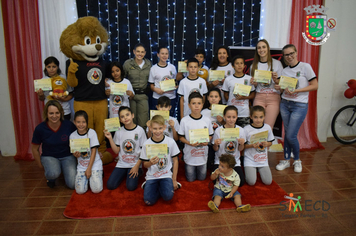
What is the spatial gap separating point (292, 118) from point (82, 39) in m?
2.80

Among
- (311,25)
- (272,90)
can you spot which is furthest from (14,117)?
(311,25)

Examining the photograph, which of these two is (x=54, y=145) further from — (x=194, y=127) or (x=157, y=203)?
(x=194, y=127)

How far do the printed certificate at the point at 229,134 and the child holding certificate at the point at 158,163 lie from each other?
0.55 metres

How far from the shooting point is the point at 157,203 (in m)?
2.72

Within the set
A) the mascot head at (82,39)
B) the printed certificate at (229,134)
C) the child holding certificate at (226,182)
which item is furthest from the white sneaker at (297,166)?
the mascot head at (82,39)

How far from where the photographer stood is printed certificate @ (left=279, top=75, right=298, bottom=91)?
3.30m

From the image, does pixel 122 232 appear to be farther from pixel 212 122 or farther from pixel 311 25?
pixel 311 25

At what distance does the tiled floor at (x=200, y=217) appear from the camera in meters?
2.31

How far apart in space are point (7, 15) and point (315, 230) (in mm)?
4420

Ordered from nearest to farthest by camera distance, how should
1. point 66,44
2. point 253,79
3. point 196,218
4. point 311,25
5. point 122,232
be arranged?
point 122,232
point 196,218
point 66,44
point 253,79
point 311,25

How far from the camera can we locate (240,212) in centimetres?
257

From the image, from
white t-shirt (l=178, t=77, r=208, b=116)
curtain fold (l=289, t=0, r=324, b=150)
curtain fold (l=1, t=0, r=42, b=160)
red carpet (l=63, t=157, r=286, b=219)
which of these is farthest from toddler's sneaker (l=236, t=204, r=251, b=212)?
curtain fold (l=1, t=0, r=42, b=160)

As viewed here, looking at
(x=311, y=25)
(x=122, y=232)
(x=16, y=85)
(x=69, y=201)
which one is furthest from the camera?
(x=311, y=25)

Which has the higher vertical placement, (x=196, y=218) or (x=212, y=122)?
(x=212, y=122)
